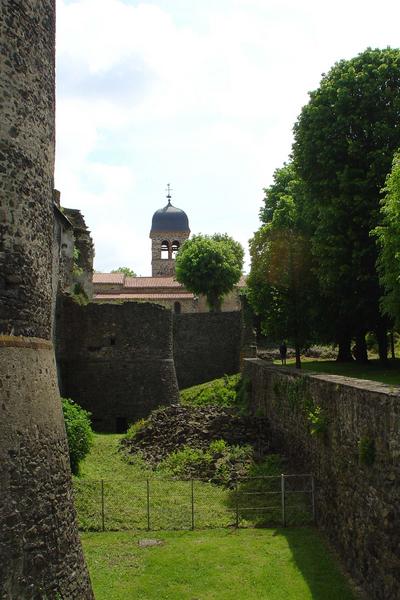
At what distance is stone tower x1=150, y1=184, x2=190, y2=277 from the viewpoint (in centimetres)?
8319

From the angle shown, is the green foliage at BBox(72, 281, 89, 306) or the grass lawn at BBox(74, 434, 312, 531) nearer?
the grass lawn at BBox(74, 434, 312, 531)

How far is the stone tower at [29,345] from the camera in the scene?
26.3ft

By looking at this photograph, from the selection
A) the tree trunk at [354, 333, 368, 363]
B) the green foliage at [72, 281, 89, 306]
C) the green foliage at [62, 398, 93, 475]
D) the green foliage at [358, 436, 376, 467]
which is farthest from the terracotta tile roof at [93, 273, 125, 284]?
the green foliage at [358, 436, 376, 467]

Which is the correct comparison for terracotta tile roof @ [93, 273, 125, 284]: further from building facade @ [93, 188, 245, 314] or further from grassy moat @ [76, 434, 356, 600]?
grassy moat @ [76, 434, 356, 600]

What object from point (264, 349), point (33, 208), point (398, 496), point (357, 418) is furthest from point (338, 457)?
point (264, 349)

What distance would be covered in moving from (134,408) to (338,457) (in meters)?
14.9

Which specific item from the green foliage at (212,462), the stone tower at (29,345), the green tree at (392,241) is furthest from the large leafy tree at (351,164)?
the stone tower at (29,345)

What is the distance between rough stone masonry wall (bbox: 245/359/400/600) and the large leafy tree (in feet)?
19.8

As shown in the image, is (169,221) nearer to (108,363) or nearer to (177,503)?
(108,363)

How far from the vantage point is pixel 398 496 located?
1044 cm

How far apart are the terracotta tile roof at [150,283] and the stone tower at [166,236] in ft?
51.4

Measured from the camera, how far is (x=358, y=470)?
12.5 metres

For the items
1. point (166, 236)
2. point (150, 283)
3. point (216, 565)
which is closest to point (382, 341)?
point (216, 565)

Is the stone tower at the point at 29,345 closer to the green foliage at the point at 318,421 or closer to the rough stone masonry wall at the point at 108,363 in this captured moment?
the green foliage at the point at 318,421
